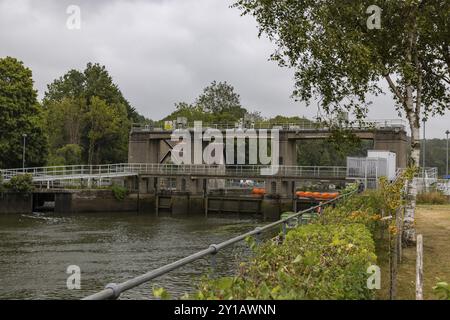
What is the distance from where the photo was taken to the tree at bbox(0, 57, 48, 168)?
2232 inches

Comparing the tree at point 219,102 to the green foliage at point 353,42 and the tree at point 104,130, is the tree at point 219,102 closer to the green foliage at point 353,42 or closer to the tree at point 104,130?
the tree at point 104,130

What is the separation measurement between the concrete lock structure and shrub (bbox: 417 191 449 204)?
13.3 meters

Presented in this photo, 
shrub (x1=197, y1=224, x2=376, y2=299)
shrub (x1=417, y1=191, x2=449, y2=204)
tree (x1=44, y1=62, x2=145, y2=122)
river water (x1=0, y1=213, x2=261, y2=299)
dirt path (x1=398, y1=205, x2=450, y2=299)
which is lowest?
river water (x1=0, y1=213, x2=261, y2=299)

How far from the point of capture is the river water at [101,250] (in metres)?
18.7

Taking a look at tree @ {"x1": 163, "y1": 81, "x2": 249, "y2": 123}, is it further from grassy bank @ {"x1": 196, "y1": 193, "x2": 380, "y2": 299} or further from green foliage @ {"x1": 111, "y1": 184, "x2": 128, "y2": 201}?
grassy bank @ {"x1": 196, "y1": 193, "x2": 380, "y2": 299}

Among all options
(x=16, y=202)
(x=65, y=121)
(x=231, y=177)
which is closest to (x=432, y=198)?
(x=231, y=177)

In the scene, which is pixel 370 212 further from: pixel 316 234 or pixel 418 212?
pixel 418 212

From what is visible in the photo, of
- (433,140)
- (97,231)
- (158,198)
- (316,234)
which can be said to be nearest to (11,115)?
(158,198)

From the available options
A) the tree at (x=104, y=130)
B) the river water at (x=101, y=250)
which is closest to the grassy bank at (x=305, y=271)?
the river water at (x=101, y=250)

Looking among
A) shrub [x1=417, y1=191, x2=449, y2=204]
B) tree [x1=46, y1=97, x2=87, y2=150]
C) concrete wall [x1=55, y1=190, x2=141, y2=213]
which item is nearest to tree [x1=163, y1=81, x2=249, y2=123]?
Answer: tree [x1=46, y1=97, x2=87, y2=150]

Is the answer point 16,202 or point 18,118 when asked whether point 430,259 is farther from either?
point 18,118

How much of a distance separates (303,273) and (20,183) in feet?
158
